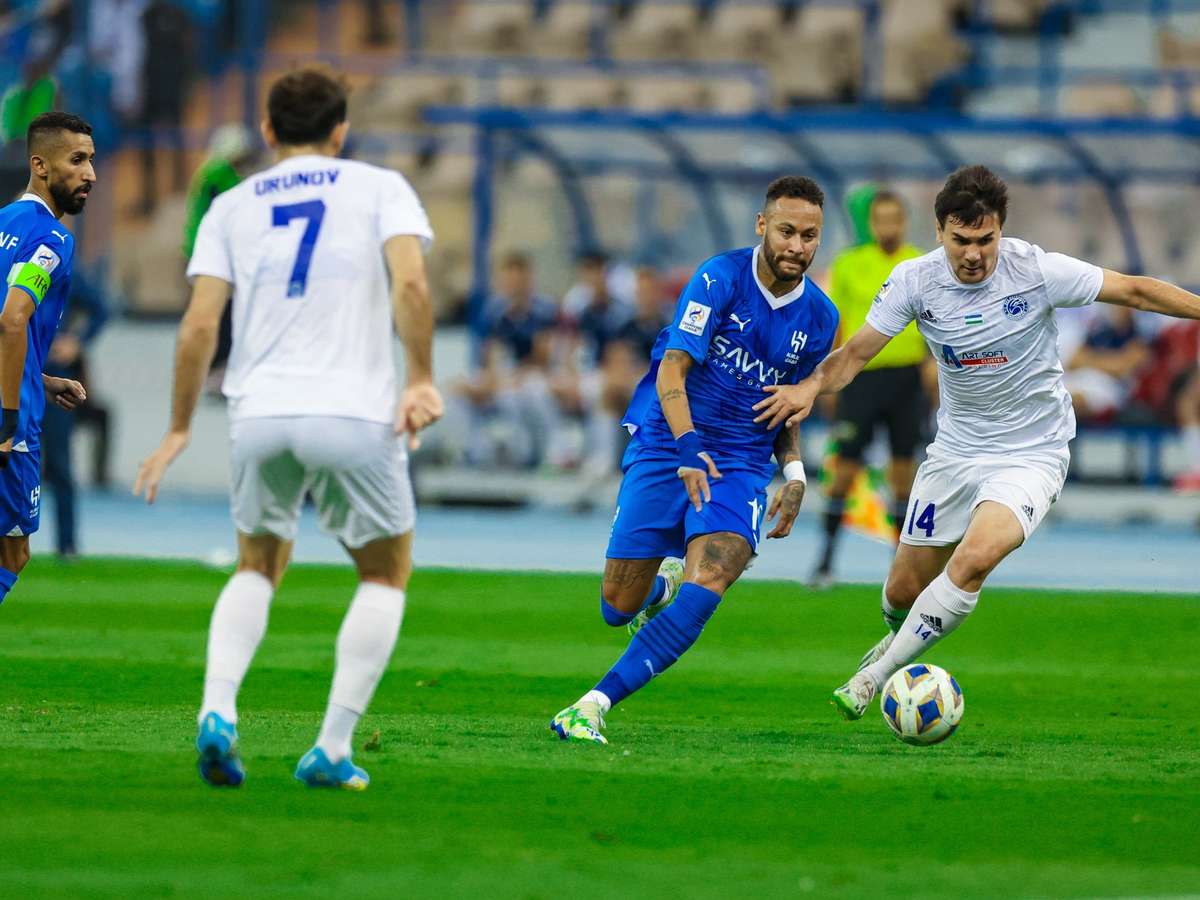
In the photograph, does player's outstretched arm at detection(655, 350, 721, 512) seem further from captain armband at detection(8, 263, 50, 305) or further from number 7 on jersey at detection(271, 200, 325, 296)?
captain armband at detection(8, 263, 50, 305)

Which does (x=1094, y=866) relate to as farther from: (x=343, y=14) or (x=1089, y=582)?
(x=343, y=14)

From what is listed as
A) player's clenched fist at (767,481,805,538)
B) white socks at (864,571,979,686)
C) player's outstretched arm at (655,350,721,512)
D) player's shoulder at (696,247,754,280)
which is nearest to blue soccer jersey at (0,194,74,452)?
player's outstretched arm at (655,350,721,512)

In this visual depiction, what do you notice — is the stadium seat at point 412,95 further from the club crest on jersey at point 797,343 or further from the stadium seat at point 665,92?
the club crest on jersey at point 797,343

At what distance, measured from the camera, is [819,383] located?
7992 mm

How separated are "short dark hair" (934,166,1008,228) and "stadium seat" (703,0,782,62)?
69.1 feet

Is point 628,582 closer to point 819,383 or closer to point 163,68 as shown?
point 819,383

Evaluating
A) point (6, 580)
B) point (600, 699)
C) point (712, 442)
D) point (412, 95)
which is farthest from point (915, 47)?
point (600, 699)

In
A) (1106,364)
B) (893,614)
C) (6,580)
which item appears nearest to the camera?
(6,580)

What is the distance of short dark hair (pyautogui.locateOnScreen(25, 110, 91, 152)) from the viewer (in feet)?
26.1

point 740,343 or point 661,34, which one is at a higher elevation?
point 661,34

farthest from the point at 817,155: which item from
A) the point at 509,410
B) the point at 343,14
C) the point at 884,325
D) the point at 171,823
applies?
the point at 171,823

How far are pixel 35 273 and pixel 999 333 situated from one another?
369 cm

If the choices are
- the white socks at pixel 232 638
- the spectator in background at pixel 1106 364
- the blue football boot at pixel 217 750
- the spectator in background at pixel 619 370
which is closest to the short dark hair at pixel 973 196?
the white socks at pixel 232 638

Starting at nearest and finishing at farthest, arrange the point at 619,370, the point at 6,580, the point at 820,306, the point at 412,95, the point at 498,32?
the point at 820,306, the point at 6,580, the point at 619,370, the point at 412,95, the point at 498,32
